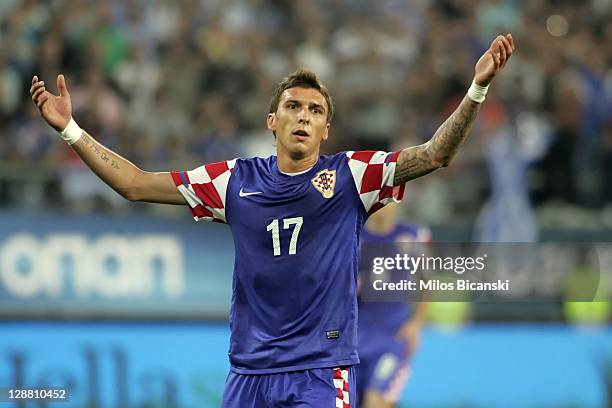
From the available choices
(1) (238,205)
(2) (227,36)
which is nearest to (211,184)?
(1) (238,205)

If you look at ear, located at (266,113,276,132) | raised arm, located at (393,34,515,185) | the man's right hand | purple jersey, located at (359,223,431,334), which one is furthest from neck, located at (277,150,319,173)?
purple jersey, located at (359,223,431,334)

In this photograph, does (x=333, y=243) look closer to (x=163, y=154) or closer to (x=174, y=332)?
(x=174, y=332)

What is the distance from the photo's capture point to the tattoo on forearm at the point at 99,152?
234 inches

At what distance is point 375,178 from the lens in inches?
225

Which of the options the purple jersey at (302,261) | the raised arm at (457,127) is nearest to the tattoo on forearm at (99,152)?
the purple jersey at (302,261)

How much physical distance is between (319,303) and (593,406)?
218 inches

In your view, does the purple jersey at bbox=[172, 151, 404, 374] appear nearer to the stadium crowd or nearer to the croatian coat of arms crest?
the croatian coat of arms crest

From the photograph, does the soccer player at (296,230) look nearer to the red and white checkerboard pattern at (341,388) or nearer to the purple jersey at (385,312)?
the red and white checkerboard pattern at (341,388)

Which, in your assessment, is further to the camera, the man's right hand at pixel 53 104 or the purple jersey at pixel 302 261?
the man's right hand at pixel 53 104

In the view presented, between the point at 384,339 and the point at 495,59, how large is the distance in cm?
419

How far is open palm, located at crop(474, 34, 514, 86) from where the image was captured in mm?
5199

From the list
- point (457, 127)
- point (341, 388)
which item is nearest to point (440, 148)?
point (457, 127)

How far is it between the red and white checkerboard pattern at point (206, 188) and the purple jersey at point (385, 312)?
9.78 ft

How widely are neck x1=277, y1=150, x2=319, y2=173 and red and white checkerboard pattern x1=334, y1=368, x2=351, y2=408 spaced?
3.37ft
